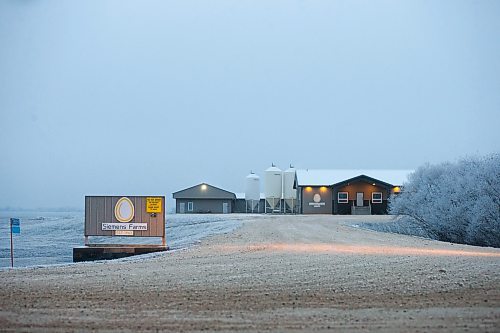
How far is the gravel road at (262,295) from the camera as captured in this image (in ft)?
29.2

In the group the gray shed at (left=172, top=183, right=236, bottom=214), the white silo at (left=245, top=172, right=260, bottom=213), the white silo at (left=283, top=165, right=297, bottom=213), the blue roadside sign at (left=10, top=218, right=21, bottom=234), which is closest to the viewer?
the blue roadside sign at (left=10, top=218, right=21, bottom=234)

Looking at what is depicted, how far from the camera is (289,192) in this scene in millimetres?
73750

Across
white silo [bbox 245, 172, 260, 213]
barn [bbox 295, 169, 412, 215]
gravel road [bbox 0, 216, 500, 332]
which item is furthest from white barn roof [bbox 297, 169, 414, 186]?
gravel road [bbox 0, 216, 500, 332]

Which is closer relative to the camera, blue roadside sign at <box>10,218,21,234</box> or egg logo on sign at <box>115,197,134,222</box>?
blue roadside sign at <box>10,218,21,234</box>

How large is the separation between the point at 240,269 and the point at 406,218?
3471 centimetres

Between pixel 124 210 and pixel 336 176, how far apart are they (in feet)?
146

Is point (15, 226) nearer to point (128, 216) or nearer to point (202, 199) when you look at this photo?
point (128, 216)

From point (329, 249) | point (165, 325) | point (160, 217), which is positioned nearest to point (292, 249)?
point (329, 249)

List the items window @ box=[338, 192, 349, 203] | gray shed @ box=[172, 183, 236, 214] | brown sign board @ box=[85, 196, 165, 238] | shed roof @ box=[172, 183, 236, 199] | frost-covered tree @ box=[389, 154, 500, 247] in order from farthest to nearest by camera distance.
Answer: shed roof @ box=[172, 183, 236, 199], gray shed @ box=[172, 183, 236, 214], window @ box=[338, 192, 349, 203], frost-covered tree @ box=[389, 154, 500, 247], brown sign board @ box=[85, 196, 165, 238]

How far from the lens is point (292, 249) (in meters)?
21.7

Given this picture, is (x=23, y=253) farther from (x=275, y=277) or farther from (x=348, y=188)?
(x=348, y=188)

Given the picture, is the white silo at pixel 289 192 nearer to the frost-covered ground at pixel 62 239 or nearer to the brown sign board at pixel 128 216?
the frost-covered ground at pixel 62 239

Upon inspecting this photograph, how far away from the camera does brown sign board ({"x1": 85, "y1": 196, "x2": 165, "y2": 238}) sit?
2527cm

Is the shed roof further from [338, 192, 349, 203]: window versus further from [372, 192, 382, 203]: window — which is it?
[372, 192, 382, 203]: window
